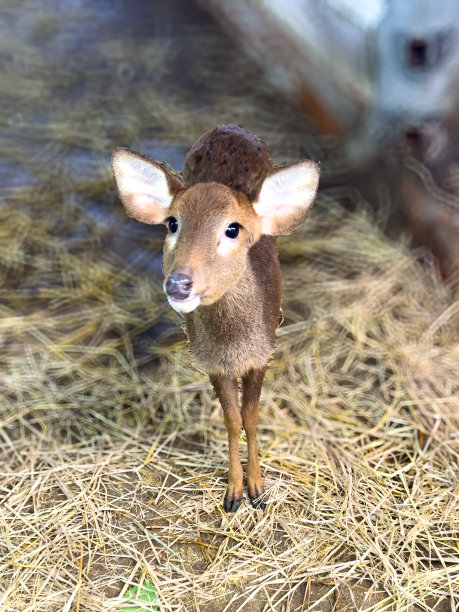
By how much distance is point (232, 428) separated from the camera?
2.52m

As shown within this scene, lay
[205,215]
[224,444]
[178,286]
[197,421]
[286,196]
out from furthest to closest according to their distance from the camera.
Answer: [197,421], [224,444], [286,196], [205,215], [178,286]

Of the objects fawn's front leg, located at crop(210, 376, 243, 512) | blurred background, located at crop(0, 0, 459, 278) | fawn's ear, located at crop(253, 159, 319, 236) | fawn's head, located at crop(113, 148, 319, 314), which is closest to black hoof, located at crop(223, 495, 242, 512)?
fawn's front leg, located at crop(210, 376, 243, 512)

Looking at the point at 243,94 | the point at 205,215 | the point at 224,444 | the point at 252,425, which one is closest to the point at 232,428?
the point at 252,425

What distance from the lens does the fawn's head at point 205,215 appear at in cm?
193

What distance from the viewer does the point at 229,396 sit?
8.06 feet

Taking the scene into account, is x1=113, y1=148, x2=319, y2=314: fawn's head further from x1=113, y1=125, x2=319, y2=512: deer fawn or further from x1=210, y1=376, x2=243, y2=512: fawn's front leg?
x1=210, y1=376, x2=243, y2=512: fawn's front leg

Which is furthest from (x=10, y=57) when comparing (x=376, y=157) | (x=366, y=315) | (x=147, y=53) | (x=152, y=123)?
(x=366, y=315)

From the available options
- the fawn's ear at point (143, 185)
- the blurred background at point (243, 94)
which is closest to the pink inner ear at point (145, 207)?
the fawn's ear at point (143, 185)

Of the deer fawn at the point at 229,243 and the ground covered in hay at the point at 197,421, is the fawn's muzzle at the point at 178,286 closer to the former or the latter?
the deer fawn at the point at 229,243

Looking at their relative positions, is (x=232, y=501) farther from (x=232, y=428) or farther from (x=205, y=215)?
(x=205, y=215)

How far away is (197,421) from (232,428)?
1.91 feet

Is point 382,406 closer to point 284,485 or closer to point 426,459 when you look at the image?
point 426,459

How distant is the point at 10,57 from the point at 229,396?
19.3 ft

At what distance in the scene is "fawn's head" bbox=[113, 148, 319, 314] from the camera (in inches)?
Answer: 75.9
